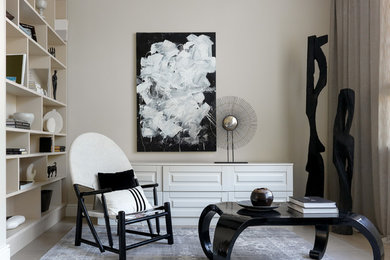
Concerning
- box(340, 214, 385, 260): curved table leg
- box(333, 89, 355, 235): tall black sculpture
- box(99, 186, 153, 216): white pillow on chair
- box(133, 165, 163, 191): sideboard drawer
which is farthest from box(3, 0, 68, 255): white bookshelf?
box(333, 89, 355, 235): tall black sculpture

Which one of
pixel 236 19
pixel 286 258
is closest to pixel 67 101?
pixel 236 19

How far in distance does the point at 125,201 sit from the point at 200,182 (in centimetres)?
109

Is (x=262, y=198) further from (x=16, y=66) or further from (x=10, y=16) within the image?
(x=10, y=16)

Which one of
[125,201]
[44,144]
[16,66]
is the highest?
[16,66]

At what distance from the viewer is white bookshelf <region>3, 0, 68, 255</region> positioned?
9.67ft

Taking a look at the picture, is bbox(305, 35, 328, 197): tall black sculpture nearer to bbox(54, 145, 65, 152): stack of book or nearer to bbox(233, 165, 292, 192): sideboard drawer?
bbox(233, 165, 292, 192): sideboard drawer

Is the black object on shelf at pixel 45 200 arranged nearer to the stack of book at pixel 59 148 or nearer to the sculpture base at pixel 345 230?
the stack of book at pixel 59 148

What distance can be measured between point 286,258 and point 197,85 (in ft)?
7.31

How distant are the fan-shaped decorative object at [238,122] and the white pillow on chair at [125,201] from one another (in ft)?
4.93

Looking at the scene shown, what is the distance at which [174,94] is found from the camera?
429 centimetres

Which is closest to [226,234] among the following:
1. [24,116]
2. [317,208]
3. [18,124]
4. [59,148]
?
[317,208]

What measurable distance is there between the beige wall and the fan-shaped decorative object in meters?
0.07

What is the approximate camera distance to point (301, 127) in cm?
436

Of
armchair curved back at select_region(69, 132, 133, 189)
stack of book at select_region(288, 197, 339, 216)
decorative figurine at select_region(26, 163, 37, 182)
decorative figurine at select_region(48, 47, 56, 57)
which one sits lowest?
stack of book at select_region(288, 197, 339, 216)
